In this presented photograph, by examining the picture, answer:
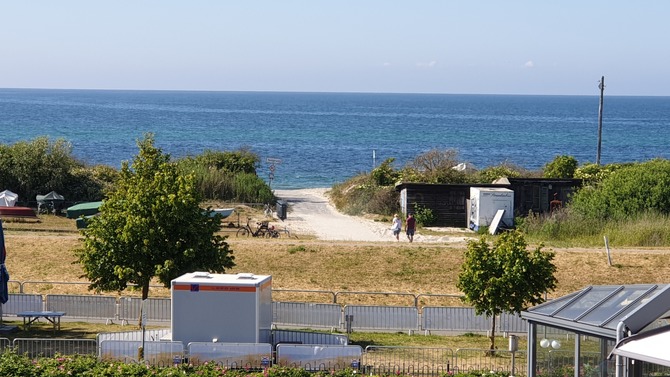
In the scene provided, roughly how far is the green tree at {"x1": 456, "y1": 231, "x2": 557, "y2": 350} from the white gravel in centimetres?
1400

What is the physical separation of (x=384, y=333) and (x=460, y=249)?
358 inches

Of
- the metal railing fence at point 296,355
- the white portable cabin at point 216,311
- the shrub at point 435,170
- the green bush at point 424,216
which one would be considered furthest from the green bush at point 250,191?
the white portable cabin at point 216,311

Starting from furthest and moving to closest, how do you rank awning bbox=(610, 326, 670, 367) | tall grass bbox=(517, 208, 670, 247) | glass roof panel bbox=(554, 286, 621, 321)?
1. tall grass bbox=(517, 208, 670, 247)
2. glass roof panel bbox=(554, 286, 621, 321)
3. awning bbox=(610, 326, 670, 367)

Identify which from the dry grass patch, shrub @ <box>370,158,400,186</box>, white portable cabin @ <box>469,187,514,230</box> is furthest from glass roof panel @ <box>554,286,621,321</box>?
shrub @ <box>370,158,400,186</box>

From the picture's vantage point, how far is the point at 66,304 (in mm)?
26047

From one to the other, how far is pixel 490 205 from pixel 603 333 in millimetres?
26888

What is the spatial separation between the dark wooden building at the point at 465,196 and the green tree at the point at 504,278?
20.2 metres

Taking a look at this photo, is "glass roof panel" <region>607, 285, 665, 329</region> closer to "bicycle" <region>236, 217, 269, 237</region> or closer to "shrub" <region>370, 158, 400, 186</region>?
"bicycle" <region>236, 217, 269, 237</region>

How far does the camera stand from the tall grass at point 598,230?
36188 millimetres

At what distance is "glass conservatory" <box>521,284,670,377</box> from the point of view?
14.2 metres

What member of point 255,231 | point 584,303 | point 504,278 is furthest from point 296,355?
point 255,231

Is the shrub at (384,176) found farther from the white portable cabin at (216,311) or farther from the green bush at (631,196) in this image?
the white portable cabin at (216,311)

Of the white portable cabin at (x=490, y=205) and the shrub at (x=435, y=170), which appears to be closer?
the white portable cabin at (x=490, y=205)

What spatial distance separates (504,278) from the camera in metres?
23.0
